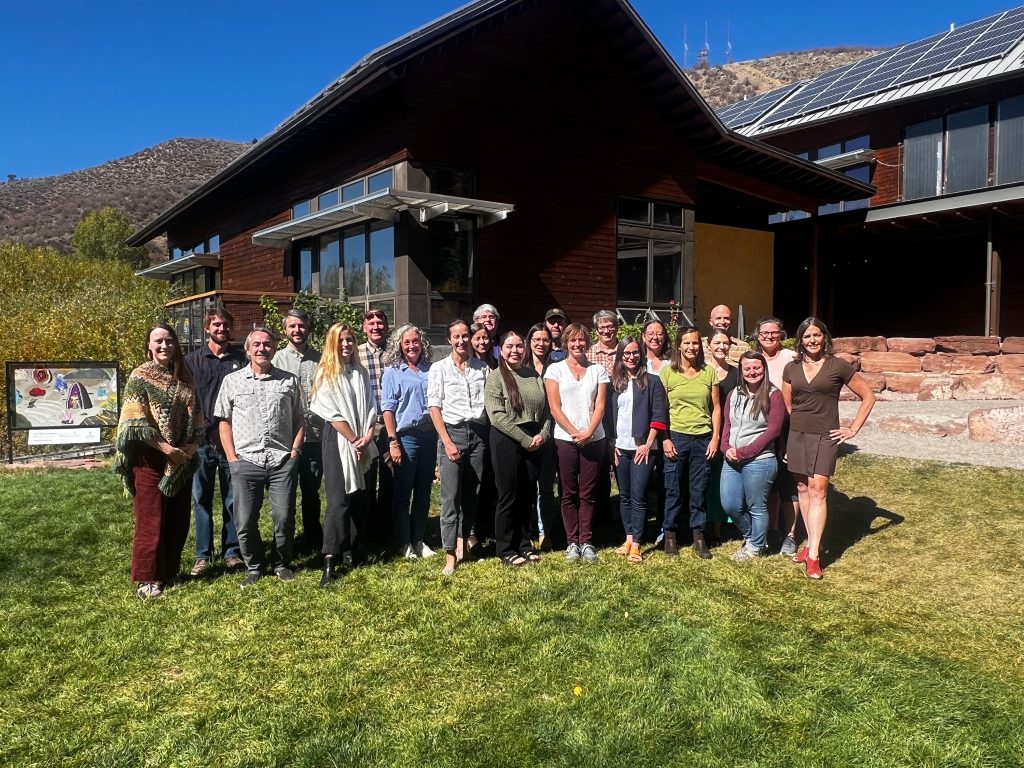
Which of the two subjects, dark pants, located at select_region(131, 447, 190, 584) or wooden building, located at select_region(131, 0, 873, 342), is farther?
wooden building, located at select_region(131, 0, 873, 342)

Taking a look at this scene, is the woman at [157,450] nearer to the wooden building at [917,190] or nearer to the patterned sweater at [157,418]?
the patterned sweater at [157,418]

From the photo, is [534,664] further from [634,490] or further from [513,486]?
[634,490]

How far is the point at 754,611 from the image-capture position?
13.9 ft

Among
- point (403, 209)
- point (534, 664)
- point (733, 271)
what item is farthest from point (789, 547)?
point (733, 271)

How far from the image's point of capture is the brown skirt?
195 inches

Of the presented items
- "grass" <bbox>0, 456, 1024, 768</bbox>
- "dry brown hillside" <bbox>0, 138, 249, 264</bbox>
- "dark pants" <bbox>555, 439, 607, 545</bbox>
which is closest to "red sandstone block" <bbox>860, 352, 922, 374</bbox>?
"grass" <bbox>0, 456, 1024, 768</bbox>

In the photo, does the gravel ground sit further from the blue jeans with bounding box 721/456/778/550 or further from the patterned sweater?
the patterned sweater

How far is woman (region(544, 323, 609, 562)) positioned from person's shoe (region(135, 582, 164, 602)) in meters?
2.81

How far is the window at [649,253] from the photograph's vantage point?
13625 mm

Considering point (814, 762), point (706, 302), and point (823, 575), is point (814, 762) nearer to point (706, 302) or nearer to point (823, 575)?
point (823, 575)

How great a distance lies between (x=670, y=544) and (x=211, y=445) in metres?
3.47

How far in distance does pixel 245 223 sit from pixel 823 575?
49.9 ft

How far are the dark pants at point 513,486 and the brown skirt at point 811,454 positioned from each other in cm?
183

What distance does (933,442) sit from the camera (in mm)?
8711
